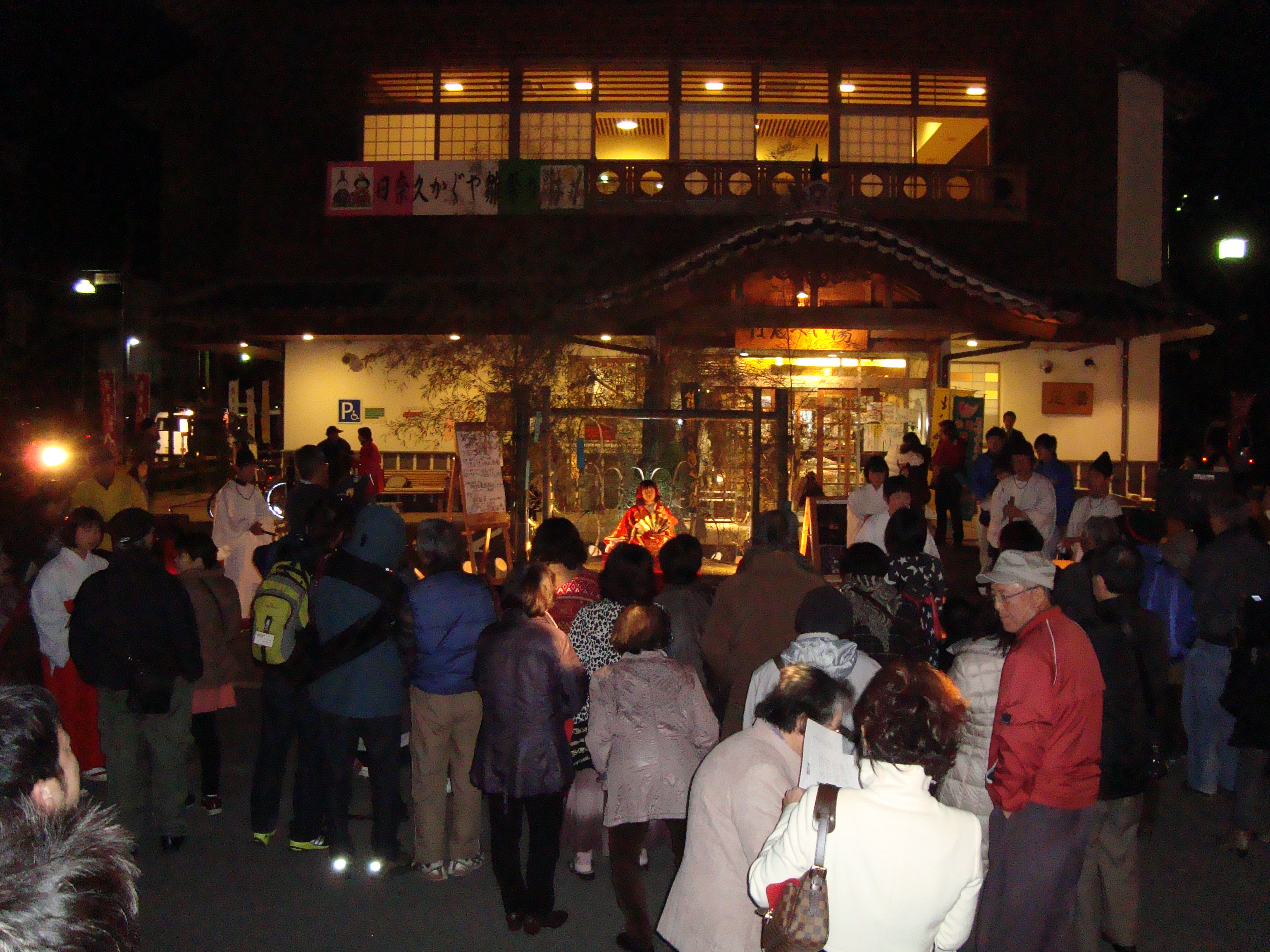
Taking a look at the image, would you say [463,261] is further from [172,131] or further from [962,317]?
[962,317]

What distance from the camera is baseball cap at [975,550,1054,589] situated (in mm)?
4055

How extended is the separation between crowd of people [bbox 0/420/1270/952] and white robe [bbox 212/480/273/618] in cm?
343

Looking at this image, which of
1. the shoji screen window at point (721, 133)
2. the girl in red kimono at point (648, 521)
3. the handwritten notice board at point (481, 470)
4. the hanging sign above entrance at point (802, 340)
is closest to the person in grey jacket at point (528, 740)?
the girl in red kimono at point (648, 521)

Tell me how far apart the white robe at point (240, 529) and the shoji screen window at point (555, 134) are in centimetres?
907

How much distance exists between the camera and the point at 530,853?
16.0 feet

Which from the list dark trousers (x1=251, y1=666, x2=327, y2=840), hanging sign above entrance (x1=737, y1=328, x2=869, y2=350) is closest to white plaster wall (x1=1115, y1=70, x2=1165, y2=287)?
hanging sign above entrance (x1=737, y1=328, x2=869, y2=350)

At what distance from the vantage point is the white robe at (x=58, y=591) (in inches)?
249

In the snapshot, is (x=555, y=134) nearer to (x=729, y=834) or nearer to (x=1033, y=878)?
(x=1033, y=878)

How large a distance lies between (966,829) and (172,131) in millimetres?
18956

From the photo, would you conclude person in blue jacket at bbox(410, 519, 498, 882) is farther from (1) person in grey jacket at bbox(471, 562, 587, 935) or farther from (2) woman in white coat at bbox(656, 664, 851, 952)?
(2) woman in white coat at bbox(656, 664, 851, 952)

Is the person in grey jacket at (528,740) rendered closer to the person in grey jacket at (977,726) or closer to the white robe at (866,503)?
the person in grey jacket at (977,726)

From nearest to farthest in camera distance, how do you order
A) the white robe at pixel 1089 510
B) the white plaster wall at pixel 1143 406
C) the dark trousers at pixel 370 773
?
the dark trousers at pixel 370 773
the white robe at pixel 1089 510
the white plaster wall at pixel 1143 406

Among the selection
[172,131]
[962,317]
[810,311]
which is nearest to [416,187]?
[172,131]

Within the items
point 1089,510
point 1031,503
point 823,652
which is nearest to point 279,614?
point 823,652
